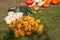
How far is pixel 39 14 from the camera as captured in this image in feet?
15.9

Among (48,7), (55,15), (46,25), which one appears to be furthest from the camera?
(48,7)

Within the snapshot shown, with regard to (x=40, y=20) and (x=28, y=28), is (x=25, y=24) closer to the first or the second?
(x=28, y=28)

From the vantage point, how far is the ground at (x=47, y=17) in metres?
4.22

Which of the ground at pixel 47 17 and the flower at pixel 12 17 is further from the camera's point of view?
the flower at pixel 12 17

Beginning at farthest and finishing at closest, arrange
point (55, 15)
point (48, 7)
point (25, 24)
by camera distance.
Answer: point (48, 7) < point (55, 15) < point (25, 24)

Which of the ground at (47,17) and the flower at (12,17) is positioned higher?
the flower at (12,17)

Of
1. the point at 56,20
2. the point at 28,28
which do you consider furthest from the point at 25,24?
the point at 56,20

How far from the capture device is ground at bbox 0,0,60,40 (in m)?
4.22

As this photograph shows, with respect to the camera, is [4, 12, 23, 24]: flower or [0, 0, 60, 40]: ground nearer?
[0, 0, 60, 40]: ground

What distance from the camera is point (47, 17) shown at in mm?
4738

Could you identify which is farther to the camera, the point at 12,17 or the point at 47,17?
the point at 47,17

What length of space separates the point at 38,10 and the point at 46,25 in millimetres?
696

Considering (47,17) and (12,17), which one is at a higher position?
(12,17)

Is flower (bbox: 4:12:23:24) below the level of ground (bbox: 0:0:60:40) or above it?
above
